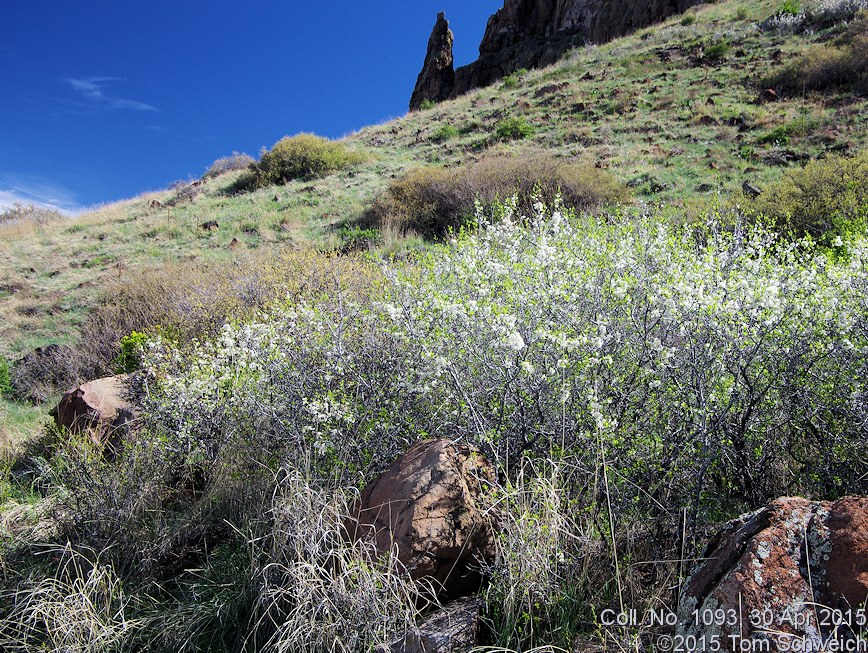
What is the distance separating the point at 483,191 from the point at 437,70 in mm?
39930

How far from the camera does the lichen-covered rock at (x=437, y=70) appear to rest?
46.7 meters

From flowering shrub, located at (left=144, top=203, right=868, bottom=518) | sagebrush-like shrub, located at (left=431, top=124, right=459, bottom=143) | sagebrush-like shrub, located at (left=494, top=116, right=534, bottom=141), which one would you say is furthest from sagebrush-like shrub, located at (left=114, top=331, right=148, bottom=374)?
sagebrush-like shrub, located at (left=431, top=124, right=459, bottom=143)

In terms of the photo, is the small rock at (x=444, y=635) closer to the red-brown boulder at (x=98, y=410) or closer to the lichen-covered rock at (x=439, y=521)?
the lichen-covered rock at (x=439, y=521)

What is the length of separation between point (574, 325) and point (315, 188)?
16.3 meters

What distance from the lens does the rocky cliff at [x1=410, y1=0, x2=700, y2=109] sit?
3384 cm

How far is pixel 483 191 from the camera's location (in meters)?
13.2

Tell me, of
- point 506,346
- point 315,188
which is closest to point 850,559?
point 506,346

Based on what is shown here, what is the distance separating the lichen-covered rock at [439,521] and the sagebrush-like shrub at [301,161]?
62.5 ft

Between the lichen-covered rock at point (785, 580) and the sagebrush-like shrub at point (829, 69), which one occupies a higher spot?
the sagebrush-like shrub at point (829, 69)

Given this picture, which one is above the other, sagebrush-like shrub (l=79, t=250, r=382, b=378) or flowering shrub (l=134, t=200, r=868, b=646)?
sagebrush-like shrub (l=79, t=250, r=382, b=378)

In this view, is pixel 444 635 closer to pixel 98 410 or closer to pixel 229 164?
pixel 98 410

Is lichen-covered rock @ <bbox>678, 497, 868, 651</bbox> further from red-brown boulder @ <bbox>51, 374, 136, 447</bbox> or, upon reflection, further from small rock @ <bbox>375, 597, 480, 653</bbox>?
red-brown boulder @ <bbox>51, 374, 136, 447</bbox>

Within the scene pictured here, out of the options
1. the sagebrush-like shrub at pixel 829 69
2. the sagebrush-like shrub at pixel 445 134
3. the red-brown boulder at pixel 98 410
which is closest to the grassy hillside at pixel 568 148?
the sagebrush-like shrub at pixel 445 134

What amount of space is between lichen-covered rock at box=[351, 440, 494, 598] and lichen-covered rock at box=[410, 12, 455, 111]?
47590mm
